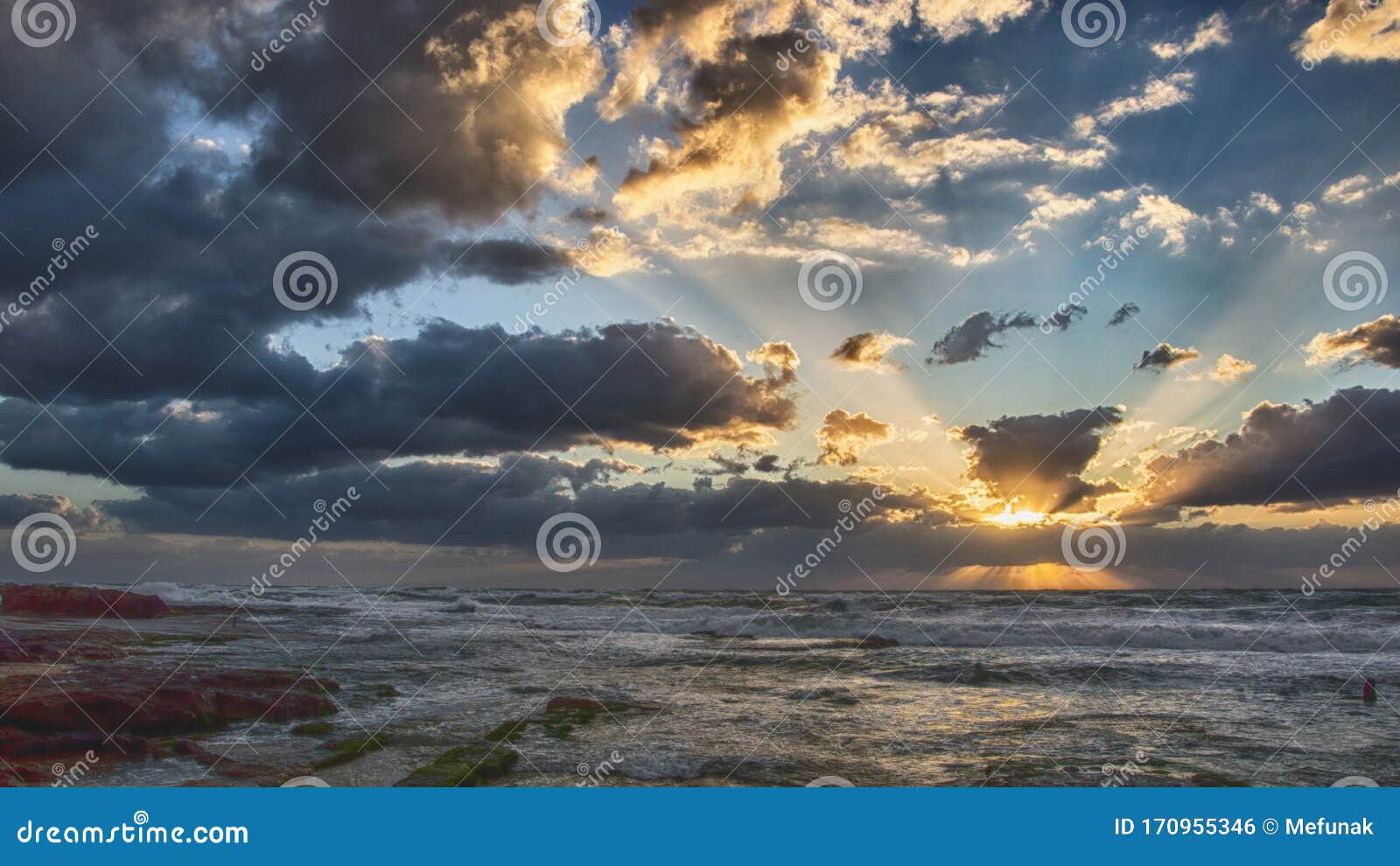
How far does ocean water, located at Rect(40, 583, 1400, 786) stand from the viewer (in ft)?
33.2

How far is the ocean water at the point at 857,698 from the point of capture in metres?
10.1

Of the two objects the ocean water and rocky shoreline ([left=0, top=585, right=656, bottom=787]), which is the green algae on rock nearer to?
rocky shoreline ([left=0, top=585, right=656, bottom=787])

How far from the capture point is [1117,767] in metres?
10.3
